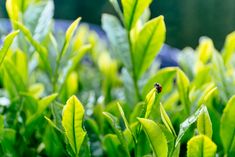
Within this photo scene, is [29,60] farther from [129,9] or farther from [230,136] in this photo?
[230,136]

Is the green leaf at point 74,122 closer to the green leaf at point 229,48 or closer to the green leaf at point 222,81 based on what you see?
the green leaf at point 222,81

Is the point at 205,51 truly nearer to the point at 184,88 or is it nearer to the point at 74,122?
the point at 184,88

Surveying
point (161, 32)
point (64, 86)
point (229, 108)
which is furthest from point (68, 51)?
point (229, 108)

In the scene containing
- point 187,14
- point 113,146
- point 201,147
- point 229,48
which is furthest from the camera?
point 187,14

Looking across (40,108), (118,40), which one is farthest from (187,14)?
(40,108)

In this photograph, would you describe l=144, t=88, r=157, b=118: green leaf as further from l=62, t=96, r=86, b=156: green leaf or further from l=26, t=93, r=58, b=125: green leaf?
l=26, t=93, r=58, b=125: green leaf

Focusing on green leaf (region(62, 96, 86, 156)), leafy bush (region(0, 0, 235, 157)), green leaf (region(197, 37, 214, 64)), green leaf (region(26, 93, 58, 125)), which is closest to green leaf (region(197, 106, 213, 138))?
leafy bush (region(0, 0, 235, 157))

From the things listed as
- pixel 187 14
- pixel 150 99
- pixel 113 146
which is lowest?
pixel 187 14
